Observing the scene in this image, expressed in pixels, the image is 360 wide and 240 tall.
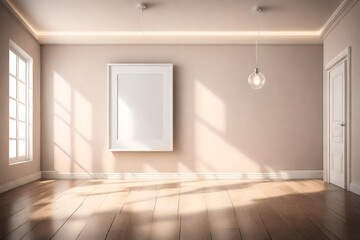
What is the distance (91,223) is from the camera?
11.3 ft

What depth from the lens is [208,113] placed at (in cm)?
693

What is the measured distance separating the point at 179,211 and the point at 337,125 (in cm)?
318

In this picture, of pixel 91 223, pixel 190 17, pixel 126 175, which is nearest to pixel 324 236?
pixel 91 223

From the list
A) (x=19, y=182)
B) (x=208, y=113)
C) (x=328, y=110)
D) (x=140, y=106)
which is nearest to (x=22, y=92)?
(x=19, y=182)

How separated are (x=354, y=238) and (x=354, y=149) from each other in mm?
2513

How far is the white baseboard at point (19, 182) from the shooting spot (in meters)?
5.34

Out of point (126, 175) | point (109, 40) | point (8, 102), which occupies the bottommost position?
point (126, 175)

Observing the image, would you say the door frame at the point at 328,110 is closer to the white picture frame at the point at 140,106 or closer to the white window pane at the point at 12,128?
the white picture frame at the point at 140,106

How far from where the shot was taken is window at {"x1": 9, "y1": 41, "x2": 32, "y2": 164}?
5902 mm

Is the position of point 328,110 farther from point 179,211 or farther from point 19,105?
point 19,105

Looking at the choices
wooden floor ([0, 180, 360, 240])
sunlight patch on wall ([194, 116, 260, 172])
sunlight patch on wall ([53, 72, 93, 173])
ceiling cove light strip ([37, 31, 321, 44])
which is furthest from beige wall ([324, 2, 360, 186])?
sunlight patch on wall ([53, 72, 93, 173])

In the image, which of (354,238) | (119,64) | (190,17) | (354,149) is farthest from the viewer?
(119,64)

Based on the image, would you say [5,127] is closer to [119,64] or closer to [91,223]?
[119,64]

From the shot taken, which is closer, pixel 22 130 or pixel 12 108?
pixel 12 108
